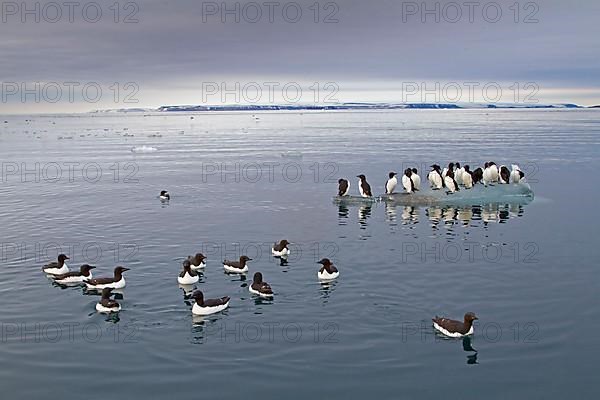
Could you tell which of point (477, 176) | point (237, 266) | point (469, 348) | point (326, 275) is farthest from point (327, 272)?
point (477, 176)

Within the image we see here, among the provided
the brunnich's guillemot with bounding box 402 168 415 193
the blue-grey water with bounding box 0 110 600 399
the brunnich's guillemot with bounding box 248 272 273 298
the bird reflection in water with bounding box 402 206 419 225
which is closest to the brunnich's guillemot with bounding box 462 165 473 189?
the blue-grey water with bounding box 0 110 600 399

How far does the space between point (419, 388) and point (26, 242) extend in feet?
53.6

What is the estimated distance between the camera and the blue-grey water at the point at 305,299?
12.1 m

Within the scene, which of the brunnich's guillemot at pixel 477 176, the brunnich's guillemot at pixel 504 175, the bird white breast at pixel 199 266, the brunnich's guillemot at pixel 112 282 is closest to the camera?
the brunnich's guillemot at pixel 112 282

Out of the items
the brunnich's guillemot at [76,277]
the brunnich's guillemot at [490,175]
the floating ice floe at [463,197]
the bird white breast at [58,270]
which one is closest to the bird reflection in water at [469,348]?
the brunnich's guillemot at [76,277]

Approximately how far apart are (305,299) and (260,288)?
1174 millimetres

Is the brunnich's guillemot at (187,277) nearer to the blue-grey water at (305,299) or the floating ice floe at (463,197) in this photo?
the blue-grey water at (305,299)

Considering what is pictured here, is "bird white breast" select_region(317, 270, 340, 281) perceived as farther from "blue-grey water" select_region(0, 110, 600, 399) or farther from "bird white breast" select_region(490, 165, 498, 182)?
"bird white breast" select_region(490, 165, 498, 182)

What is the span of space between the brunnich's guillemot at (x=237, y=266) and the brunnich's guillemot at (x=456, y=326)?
6.41 m

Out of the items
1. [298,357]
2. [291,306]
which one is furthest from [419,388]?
[291,306]

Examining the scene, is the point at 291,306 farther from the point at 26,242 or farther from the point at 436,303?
the point at 26,242

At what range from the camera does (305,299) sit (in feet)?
53.3

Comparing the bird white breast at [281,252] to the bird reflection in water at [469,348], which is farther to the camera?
the bird white breast at [281,252]

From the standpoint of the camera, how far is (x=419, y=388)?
11672 millimetres
